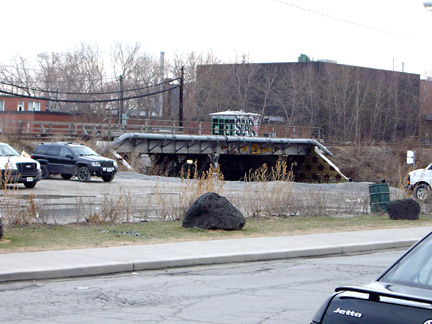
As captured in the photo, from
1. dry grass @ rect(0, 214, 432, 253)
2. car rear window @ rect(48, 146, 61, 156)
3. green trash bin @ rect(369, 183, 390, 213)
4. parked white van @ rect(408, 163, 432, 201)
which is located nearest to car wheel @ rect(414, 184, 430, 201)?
parked white van @ rect(408, 163, 432, 201)

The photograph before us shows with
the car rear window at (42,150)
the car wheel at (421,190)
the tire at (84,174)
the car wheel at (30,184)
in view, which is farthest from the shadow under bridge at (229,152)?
the car wheel at (421,190)

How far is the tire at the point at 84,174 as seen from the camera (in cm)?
3316

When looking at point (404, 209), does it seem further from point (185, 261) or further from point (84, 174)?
point (84, 174)

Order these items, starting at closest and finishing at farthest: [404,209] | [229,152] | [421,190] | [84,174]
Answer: [404,209] < [421,190] < [84,174] < [229,152]

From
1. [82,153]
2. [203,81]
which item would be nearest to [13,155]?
[82,153]

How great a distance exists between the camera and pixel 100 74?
83250 mm

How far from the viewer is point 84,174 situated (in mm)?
33344

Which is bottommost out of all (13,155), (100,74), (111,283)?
(111,283)

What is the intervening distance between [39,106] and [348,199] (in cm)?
8192

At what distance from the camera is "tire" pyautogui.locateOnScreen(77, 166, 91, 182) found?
33156mm

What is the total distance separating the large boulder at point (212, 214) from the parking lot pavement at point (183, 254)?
1.42 metres

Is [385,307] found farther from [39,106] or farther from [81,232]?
[39,106]

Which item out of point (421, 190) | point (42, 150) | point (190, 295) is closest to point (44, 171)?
point (42, 150)

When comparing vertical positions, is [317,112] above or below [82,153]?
above
